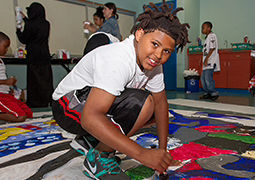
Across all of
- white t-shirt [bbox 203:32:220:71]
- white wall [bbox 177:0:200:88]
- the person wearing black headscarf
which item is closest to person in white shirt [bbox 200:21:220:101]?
white t-shirt [bbox 203:32:220:71]

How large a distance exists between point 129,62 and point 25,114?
1.78 meters

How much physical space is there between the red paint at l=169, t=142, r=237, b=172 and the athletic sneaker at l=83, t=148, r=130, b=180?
35 cm

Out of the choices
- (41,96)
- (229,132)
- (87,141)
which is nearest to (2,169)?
(87,141)

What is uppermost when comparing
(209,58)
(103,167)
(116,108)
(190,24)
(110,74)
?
(190,24)

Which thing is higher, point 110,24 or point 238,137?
point 110,24

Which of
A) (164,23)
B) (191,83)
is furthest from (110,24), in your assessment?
(191,83)

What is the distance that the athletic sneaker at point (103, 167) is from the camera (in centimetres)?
79

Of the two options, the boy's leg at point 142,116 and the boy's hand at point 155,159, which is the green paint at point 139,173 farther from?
the boy's hand at point 155,159

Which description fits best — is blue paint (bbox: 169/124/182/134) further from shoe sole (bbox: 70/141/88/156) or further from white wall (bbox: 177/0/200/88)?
white wall (bbox: 177/0/200/88)

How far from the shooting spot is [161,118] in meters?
0.94

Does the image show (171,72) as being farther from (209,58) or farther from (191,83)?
(209,58)

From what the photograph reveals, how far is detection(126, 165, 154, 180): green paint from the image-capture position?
2.88ft

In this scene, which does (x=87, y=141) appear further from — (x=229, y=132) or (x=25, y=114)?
(x=25, y=114)

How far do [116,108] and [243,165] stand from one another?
67 centimetres
